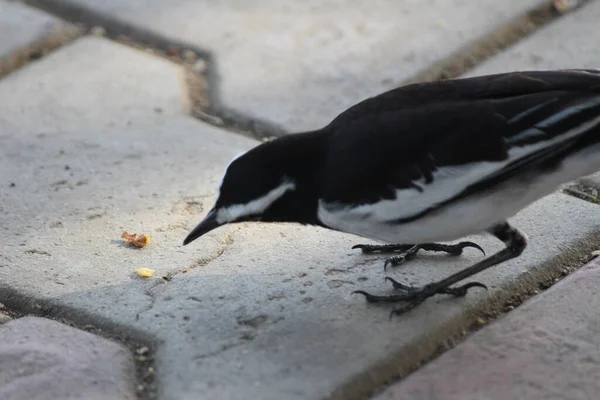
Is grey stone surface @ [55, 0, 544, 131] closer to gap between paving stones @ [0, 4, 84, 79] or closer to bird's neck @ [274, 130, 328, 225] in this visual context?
gap between paving stones @ [0, 4, 84, 79]

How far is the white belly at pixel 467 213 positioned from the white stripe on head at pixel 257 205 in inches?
4.8

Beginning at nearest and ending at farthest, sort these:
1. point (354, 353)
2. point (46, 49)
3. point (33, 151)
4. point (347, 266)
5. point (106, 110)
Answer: point (354, 353) → point (347, 266) → point (33, 151) → point (106, 110) → point (46, 49)

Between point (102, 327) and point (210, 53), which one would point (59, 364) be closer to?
point (102, 327)

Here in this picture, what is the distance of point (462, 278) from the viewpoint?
3.24 metres

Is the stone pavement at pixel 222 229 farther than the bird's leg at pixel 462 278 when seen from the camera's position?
No

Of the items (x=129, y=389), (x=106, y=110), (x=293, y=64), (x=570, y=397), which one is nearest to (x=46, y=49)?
(x=106, y=110)

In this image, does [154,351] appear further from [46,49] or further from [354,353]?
[46,49]

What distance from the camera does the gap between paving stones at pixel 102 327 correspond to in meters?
Answer: 2.91

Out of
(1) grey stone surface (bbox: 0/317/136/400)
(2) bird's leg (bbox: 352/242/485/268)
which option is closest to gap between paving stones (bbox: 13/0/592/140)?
(2) bird's leg (bbox: 352/242/485/268)

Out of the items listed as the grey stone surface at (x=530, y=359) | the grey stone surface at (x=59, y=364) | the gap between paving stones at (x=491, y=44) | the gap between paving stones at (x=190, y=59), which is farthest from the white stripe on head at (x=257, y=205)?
the gap between paving stones at (x=491, y=44)

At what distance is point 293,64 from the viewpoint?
15.3ft

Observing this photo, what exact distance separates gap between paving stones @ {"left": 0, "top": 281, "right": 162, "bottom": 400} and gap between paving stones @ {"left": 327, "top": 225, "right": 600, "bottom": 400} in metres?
0.52

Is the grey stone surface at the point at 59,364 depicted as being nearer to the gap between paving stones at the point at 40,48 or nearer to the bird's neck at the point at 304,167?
the bird's neck at the point at 304,167

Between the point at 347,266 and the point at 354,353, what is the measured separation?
519 mm
